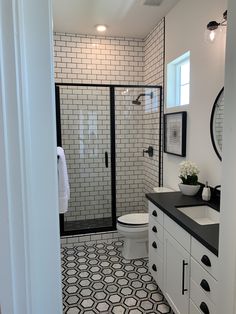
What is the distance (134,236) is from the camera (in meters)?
2.88

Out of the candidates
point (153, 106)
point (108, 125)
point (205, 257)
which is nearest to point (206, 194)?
point (205, 257)

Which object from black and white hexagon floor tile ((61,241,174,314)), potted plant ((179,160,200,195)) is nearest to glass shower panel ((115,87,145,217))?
black and white hexagon floor tile ((61,241,174,314))

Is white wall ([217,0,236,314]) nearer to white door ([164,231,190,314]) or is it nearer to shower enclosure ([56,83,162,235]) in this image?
white door ([164,231,190,314])

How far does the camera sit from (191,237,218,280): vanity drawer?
1.38 m

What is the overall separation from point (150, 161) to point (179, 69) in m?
1.31

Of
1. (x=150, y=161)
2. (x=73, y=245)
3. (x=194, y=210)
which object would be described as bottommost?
(x=73, y=245)

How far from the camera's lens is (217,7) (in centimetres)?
210

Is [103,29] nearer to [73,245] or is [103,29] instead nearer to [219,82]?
[219,82]

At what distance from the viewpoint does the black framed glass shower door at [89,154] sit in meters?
3.56

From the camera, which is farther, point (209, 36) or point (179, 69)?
point (179, 69)

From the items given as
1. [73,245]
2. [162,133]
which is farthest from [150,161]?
[73,245]

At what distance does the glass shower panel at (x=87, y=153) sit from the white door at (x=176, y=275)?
166 cm

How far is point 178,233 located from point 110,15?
258 cm

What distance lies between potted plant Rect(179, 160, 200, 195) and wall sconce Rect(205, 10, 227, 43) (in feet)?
3.61
